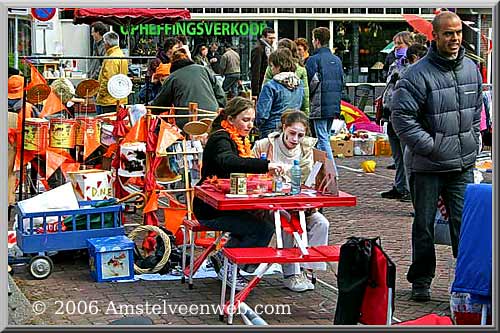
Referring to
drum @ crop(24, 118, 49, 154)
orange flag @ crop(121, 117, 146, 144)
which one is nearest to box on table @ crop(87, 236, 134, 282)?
orange flag @ crop(121, 117, 146, 144)

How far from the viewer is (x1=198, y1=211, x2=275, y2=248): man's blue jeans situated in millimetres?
7086

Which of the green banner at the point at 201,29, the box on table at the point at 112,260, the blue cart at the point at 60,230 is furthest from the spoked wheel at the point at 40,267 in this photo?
the green banner at the point at 201,29

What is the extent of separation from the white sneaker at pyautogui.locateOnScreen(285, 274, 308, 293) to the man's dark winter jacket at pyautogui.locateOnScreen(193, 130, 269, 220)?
741 mm

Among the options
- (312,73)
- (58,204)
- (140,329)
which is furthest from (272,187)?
(312,73)

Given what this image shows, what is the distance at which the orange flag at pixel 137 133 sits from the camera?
31.0ft

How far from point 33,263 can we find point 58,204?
56 centimetres

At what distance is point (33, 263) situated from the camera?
781 cm

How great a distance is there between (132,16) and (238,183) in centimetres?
1054

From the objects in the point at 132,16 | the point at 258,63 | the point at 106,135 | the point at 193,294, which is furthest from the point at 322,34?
the point at 132,16

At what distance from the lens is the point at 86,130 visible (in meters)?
10.7

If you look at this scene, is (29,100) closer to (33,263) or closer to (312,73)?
(33,263)

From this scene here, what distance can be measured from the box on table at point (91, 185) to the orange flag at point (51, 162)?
3.70ft

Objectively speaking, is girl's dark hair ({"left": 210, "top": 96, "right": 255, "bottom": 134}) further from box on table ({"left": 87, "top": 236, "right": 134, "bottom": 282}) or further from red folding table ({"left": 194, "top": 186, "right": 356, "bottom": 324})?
box on table ({"left": 87, "top": 236, "right": 134, "bottom": 282})

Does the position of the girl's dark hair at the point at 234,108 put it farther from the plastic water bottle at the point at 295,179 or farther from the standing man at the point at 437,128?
the standing man at the point at 437,128
